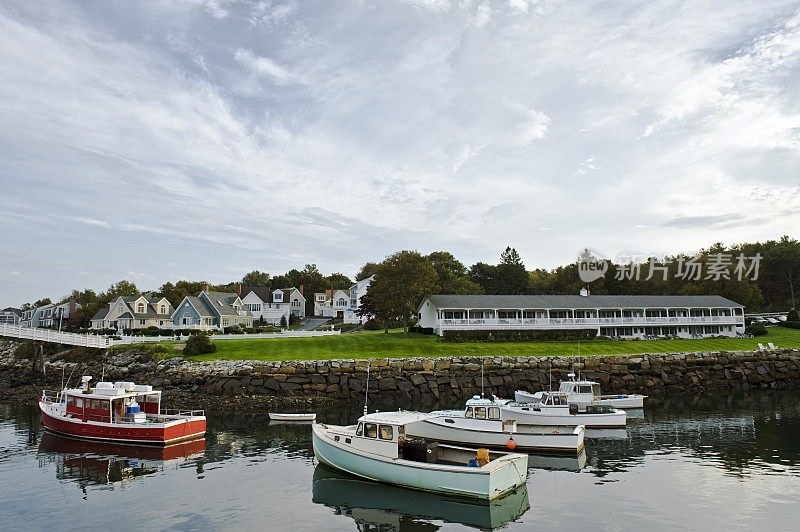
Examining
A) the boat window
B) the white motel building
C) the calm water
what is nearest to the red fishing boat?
the calm water

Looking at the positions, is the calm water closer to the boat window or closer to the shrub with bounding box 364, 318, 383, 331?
the boat window

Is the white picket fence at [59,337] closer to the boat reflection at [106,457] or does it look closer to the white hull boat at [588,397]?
the boat reflection at [106,457]

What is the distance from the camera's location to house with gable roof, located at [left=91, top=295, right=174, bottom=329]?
274 ft

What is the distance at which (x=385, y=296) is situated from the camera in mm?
65375

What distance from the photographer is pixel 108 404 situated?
3045 centimetres

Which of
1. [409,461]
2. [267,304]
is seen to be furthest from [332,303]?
[409,461]

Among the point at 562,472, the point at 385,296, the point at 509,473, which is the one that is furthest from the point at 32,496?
the point at 385,296

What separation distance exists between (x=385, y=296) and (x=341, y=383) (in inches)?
821

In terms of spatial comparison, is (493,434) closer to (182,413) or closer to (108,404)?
(182,413)

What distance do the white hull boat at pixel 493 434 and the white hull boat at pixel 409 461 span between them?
15.6 feet

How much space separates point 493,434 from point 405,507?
390 inches

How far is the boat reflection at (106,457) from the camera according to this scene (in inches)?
926

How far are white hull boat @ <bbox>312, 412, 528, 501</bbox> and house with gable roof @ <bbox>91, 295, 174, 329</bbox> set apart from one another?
233 ft

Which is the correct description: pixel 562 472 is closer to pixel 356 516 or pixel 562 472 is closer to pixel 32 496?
pixel 356 516
